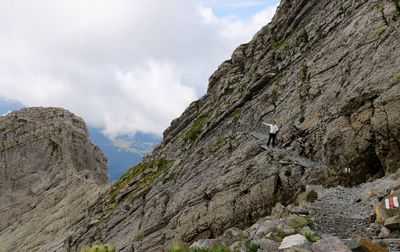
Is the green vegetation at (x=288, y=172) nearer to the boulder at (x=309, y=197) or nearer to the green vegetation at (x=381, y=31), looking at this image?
the boulder at (x=309, y=197)

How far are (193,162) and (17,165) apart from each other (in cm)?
6689

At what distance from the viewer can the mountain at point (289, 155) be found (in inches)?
814

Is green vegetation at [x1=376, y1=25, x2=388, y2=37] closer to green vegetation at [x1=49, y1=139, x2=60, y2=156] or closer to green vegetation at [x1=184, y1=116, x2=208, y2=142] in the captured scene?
green vegetation at [x1=184, y1=116, x2=208, y2=142]

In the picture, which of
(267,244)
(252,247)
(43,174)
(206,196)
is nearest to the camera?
(267,244)

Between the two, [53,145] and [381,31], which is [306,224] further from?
[53,145]

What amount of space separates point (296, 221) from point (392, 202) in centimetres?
407

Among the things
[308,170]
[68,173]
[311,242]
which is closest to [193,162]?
[308,170]

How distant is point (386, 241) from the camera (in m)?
15.3

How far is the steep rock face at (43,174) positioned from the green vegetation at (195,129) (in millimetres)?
28993

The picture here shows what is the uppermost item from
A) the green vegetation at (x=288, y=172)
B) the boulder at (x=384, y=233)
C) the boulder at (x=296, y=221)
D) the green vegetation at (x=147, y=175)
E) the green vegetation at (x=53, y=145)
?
the green vegetation at (x=53, y=145)

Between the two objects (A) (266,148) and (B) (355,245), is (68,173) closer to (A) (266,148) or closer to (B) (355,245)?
(A) (266,148)

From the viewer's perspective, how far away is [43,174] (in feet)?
331

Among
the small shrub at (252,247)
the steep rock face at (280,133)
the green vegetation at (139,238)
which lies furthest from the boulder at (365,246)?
the green vegetation at (139,238)

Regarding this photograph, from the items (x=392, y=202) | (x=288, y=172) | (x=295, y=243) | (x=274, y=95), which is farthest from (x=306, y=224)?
(x=274, y=95)
